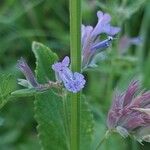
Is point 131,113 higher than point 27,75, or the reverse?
point 27,75

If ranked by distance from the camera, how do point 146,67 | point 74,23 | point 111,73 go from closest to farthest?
point 74,23, point 111,73, point 146,67

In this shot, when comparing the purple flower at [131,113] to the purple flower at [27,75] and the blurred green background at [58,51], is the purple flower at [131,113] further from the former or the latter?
the blurred green background at [58,51]

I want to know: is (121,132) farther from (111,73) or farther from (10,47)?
(10,47)

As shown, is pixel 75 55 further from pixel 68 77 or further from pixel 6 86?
pixel 6 86

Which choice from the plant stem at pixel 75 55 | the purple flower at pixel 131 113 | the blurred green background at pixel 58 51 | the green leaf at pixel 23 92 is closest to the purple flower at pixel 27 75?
the green leaf at pixel 23 92

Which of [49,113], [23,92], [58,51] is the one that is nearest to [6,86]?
[23,92]

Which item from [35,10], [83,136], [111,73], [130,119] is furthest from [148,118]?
[35,10]

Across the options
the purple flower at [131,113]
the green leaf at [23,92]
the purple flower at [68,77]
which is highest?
the purple flower at [68,77]
